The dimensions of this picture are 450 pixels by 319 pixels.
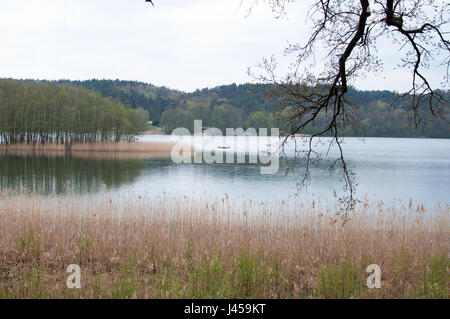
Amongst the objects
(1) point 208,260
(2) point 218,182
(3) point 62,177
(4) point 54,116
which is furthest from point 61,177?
(4) point 54,116

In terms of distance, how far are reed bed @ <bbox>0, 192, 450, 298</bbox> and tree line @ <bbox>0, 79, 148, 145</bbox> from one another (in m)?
44.3

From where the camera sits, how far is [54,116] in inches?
1967

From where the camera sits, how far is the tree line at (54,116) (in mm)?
48719

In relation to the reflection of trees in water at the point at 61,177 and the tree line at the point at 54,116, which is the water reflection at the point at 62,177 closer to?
the reflection of trees in water at the point at 61,177

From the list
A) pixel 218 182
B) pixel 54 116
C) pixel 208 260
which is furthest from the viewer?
pixel 54 116

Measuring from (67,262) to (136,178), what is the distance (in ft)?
68.8

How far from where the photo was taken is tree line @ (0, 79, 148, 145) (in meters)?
48.7

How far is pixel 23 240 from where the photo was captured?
21.6ft

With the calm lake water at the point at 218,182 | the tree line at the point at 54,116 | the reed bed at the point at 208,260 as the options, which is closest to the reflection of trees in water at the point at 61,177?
the calm lake water at the point at 218,182

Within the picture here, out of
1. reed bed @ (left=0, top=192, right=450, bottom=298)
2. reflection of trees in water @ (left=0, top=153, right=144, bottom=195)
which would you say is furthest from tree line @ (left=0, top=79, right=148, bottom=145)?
reed bed @ (left=0, top=192, right=450, bottom=298)

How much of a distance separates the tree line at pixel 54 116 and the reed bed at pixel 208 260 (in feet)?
145

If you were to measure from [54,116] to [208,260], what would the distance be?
5023cm

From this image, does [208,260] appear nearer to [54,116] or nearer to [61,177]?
[61,177]
